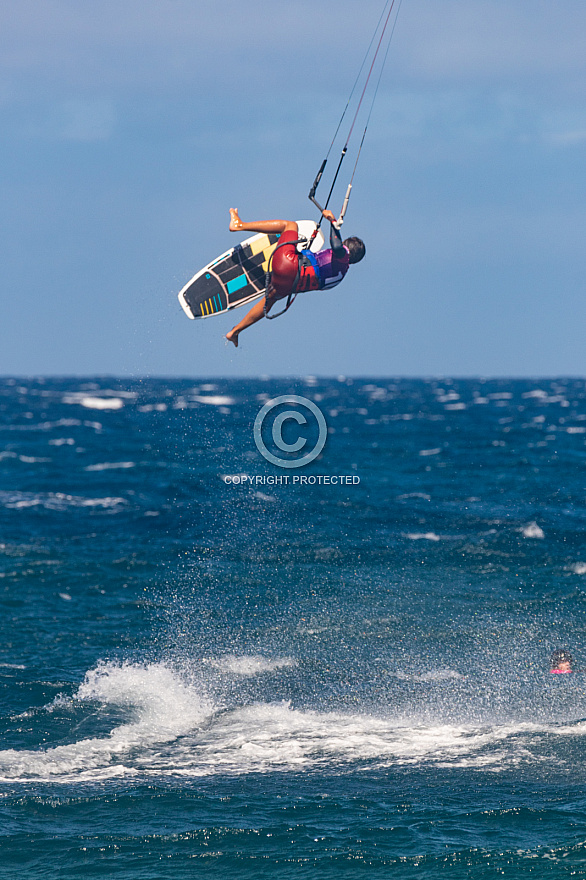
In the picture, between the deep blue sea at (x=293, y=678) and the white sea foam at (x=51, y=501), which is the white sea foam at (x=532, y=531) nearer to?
the deep blue sea at (x=293, y=678)

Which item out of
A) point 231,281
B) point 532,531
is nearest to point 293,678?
point 231,281

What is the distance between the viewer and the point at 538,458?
6612 centimetres

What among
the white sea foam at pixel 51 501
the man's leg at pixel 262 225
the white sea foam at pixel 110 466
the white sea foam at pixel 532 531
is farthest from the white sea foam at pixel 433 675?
the white sea foam at pixel 110 466

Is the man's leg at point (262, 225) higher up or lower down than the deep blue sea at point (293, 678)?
higher up

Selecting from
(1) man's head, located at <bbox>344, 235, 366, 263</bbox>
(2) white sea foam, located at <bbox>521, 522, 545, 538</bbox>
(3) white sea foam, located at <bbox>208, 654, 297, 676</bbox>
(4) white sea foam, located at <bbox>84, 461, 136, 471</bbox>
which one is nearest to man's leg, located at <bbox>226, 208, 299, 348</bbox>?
Answer: (1) man's head, located at <bbox>344, 235, 366, 263</bbox>

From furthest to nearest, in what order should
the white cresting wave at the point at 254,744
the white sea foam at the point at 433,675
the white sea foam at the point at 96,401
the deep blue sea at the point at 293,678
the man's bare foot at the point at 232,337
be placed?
1. the white sea foam at the point at 96,401
2. the white sea foam at the point at 433,675
3. the white cresting wave at the point at 254,744
4. the deep blue sea at the point at 293,678
5. the man's bare foot at the point at 232,337

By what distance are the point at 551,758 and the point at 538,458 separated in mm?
47794

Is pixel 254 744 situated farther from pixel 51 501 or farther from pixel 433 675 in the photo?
pixel 51 501

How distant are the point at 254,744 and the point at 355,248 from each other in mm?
12186

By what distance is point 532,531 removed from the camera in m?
41.8

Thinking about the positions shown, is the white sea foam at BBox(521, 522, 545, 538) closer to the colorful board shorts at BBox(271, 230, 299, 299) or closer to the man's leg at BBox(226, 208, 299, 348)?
the man's leg at BBox(226, 208, 299, 348)

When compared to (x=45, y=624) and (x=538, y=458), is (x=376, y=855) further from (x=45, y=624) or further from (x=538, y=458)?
(x=538, y=458)

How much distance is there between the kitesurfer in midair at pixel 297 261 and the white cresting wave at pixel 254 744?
10.9 meters

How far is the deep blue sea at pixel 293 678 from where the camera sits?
17250 millimetres
